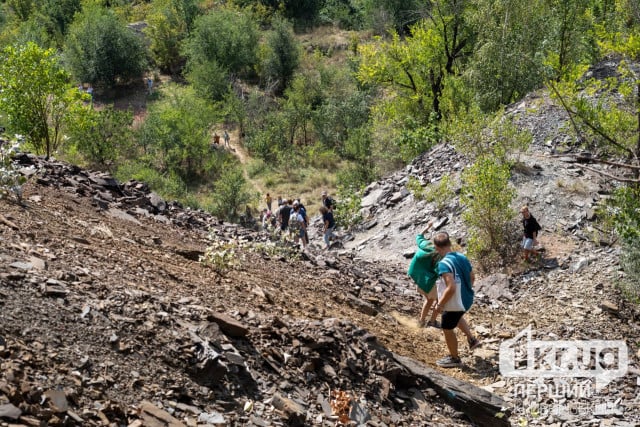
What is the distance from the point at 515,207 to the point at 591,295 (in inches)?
155

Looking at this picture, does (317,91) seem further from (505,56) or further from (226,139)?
(505,56)

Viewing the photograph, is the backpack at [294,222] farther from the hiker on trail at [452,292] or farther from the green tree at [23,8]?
the green tree at [23,8]

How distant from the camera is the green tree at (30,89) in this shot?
14.6m

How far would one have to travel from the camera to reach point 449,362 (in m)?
6.60

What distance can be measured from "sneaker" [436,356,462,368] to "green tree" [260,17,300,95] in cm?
3253

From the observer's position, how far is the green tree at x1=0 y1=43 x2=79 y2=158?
576 inches

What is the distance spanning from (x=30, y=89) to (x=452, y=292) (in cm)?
1234

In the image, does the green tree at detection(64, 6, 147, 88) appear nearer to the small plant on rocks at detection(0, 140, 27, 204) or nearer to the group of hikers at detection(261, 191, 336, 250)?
the group of hikers at detection(261, 191, 336, 250)

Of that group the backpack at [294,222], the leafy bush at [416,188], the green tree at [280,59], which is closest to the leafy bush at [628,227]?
the leafy bush at [416,188]

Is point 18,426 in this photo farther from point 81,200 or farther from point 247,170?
point 247,170

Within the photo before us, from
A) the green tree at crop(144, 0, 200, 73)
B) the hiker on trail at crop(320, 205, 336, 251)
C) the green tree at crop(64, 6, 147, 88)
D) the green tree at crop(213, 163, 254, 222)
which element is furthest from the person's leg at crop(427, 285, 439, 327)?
the green tree at crop(144, 0, 200, 73)

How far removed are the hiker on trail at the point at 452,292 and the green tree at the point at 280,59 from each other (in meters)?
32.4

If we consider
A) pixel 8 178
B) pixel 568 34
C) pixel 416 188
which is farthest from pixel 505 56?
pixel 8 178

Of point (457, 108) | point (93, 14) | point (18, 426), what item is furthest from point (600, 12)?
point (93, 14)
